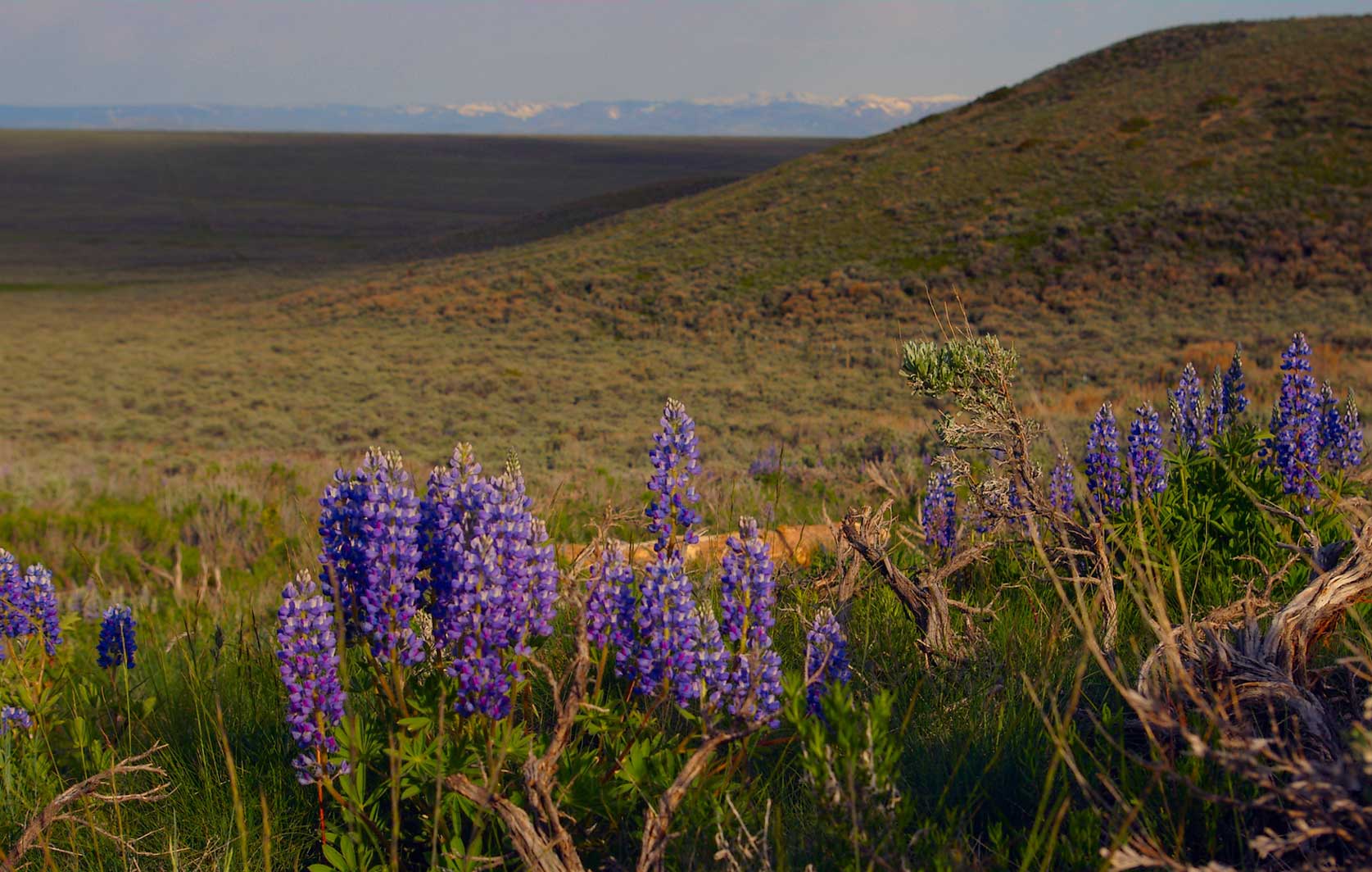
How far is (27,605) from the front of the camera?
272 cm

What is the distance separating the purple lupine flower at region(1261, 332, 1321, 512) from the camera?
3.55 metres

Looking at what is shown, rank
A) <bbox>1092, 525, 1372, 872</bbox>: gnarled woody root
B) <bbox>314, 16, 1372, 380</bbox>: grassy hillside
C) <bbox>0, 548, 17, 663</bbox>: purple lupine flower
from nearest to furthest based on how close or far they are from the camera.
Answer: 1. <bbox>1092, 525, 1372, 872</bbox>: gnarled woody root
2. <bbox>0, 548, 17, 663</bbox>: purple lupine flower
3. <bbox>314, 16, 1372, 380</bbox>: grassy hillside

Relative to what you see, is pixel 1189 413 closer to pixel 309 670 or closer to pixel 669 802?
pixel 669 802

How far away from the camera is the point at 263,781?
221cm

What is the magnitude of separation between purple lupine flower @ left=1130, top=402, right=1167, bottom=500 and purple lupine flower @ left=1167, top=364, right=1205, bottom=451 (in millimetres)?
125

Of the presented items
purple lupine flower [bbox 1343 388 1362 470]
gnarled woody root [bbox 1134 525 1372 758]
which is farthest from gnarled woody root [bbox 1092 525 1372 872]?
purple lupine flower [bbox 1343 388 1362 470]

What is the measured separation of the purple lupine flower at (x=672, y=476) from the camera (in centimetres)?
217

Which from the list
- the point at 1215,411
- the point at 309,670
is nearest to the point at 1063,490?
the point at 1215,411

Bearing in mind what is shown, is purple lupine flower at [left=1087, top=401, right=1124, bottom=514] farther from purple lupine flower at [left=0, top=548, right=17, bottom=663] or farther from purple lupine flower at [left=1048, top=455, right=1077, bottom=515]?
purple lupine flower at [left=0, top=548, right=17, bottom=663]

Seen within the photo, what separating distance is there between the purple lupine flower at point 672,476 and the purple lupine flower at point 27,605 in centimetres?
187

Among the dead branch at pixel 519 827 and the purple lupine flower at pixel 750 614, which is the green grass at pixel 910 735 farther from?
the dead branch at pixel 519 827

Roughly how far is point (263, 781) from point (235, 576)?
503 centimetres

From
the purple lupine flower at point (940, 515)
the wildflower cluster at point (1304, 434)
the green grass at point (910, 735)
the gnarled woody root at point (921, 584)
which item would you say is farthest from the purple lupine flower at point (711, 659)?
the wildflower cluster at point (1304, 434)

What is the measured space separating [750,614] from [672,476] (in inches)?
14.9
